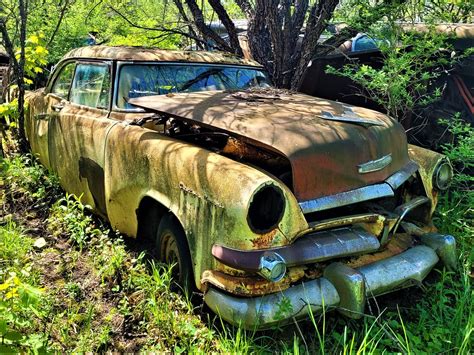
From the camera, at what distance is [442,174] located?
10.9ft

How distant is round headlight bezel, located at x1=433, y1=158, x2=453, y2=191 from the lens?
329cm

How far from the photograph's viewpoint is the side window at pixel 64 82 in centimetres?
438

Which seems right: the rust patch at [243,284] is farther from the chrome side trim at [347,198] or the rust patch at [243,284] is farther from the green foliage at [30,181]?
the green foliage at [30,181]

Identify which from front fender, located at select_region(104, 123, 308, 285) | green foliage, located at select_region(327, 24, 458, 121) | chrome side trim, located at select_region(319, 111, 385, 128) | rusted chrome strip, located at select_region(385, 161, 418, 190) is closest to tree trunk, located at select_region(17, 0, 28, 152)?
front fender, located at select_region(104, 123, 308, 285)

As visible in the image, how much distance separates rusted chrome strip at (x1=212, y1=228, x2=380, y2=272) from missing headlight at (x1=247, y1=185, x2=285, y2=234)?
15cm

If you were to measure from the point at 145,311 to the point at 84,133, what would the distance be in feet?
Result: 5.36

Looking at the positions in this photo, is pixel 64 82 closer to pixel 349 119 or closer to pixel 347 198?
pixel 349 119

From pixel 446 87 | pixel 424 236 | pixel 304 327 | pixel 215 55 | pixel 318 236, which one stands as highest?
pixel 215 55

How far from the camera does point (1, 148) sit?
5.60 meters

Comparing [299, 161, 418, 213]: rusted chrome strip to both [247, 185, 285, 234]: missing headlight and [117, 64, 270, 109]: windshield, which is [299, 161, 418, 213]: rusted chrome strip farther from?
[117, 64, 270, 109]: windshield

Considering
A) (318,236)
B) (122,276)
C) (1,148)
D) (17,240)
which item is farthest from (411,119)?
(1,148)

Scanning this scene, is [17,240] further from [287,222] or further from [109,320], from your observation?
[287,222]

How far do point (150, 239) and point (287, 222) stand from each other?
144 centimetres

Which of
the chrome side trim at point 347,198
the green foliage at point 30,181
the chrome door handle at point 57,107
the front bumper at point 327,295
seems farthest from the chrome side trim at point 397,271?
the green foliage at point 30,181
